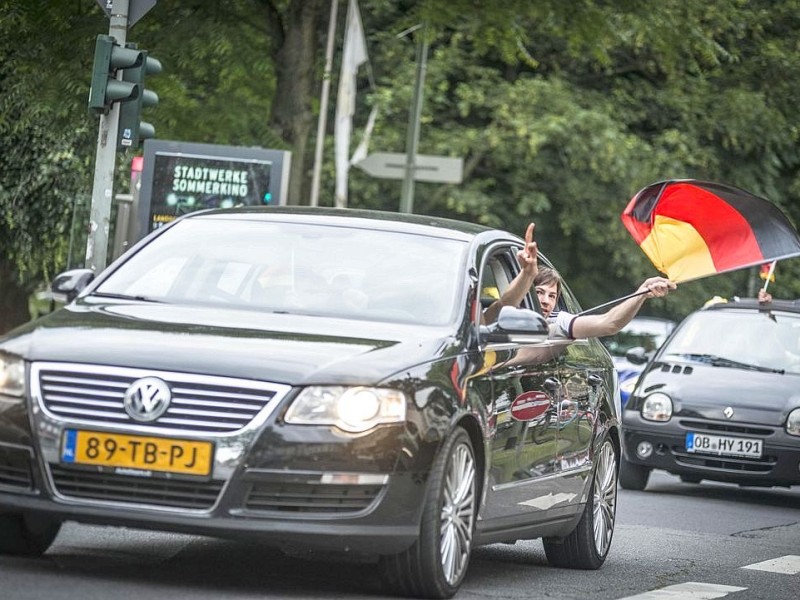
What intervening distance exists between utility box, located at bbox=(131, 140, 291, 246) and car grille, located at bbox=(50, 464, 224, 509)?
463 inches

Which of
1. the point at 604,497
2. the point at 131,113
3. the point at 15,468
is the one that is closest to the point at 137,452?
the point at 15,468

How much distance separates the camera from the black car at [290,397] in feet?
22.6

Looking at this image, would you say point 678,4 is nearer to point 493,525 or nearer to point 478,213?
point 478,213

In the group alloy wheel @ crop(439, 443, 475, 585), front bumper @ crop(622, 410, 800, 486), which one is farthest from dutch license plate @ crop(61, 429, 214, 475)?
front bumper @ crop(622, 410, 800, 486)

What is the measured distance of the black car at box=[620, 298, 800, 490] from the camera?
1516 cm

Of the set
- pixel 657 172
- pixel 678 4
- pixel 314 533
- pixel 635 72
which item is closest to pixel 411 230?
pixel 314 533

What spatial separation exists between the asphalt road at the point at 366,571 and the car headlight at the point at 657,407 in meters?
3.00

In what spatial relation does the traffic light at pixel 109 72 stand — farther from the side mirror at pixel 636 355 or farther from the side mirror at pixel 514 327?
the side mirror at pixel 514 327

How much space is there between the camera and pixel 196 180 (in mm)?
18891

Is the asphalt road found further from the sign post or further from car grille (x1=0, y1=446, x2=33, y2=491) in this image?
the sign post

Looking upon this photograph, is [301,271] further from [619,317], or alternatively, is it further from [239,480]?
[619,317]

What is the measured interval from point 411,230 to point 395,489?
1.86 meters

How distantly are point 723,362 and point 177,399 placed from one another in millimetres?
9800

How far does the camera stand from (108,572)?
7641 millimetres
